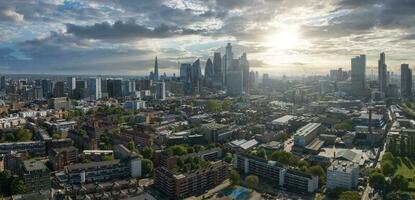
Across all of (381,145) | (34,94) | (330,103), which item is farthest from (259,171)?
(34,94)

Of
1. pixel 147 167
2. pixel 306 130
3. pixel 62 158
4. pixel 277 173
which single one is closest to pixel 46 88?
pixel 62 158

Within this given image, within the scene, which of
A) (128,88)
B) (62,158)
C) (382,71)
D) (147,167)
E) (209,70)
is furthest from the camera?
(209,70)

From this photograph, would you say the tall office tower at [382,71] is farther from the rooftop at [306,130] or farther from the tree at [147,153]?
the tree at [147,153]

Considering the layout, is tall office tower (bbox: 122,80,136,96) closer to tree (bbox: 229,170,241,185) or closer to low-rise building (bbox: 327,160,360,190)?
tree (bbox: 229,170,241,185)

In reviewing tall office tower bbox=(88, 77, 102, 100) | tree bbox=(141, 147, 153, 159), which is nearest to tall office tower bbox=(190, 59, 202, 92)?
tall office tower bbox=(88, 77, 102, 100)

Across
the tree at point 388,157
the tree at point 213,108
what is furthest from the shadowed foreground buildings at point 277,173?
the tree at point 213,108

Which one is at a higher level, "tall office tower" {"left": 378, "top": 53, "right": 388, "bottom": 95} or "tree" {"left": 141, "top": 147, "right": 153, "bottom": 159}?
"tall office tower" {"left": 378, "top": 53, "right": 388, "bottom": 95}

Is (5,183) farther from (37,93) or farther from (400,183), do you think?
(37,93)
